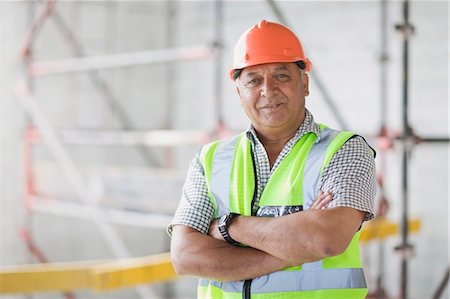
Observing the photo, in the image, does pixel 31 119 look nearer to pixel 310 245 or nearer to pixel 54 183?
pixel 54 183

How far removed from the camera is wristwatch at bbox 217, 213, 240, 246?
2.13 metres

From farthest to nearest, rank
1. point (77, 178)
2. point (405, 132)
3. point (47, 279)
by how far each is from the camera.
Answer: point (77, 178), point (405, 132), point (47, 279)

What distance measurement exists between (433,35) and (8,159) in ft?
13.0

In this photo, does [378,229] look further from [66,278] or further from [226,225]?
[226,225]

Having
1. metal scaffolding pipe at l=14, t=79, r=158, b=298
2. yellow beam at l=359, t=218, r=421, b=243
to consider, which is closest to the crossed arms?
yellow beam at l=359, t=218, r=421, b=243

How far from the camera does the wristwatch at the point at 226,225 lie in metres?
2.13

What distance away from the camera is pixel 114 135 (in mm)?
5715

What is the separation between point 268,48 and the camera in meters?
2.25

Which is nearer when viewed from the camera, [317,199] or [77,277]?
[317,199]

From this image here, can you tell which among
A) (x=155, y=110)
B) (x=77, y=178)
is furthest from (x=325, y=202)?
(x=155, y=110)

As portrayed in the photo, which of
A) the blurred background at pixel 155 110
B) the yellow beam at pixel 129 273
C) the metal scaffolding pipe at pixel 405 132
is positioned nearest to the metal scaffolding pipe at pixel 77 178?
the blurred background at pixel 155 110

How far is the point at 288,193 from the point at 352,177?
0.20 meters

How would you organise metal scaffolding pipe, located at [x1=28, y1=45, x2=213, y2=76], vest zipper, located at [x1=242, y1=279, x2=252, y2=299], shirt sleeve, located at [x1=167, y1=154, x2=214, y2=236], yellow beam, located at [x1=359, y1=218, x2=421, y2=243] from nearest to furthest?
vest zipper, located at [x1=242, y1=279, x2=252, y2=299]
shirt sleeve, located at [x1=167, y1=154, x2=214, y2=236]
yellow beam, located at [x1=359, y1=218, x2=421, y2=243]
metal scaffolding pipe, located at [x1=28, y1=45, x2=213, y2=76]

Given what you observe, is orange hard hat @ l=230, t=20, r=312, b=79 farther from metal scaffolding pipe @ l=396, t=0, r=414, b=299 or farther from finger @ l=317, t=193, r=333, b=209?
metal scaffolding pipe @ l=396, t=0, r=414, b=299
